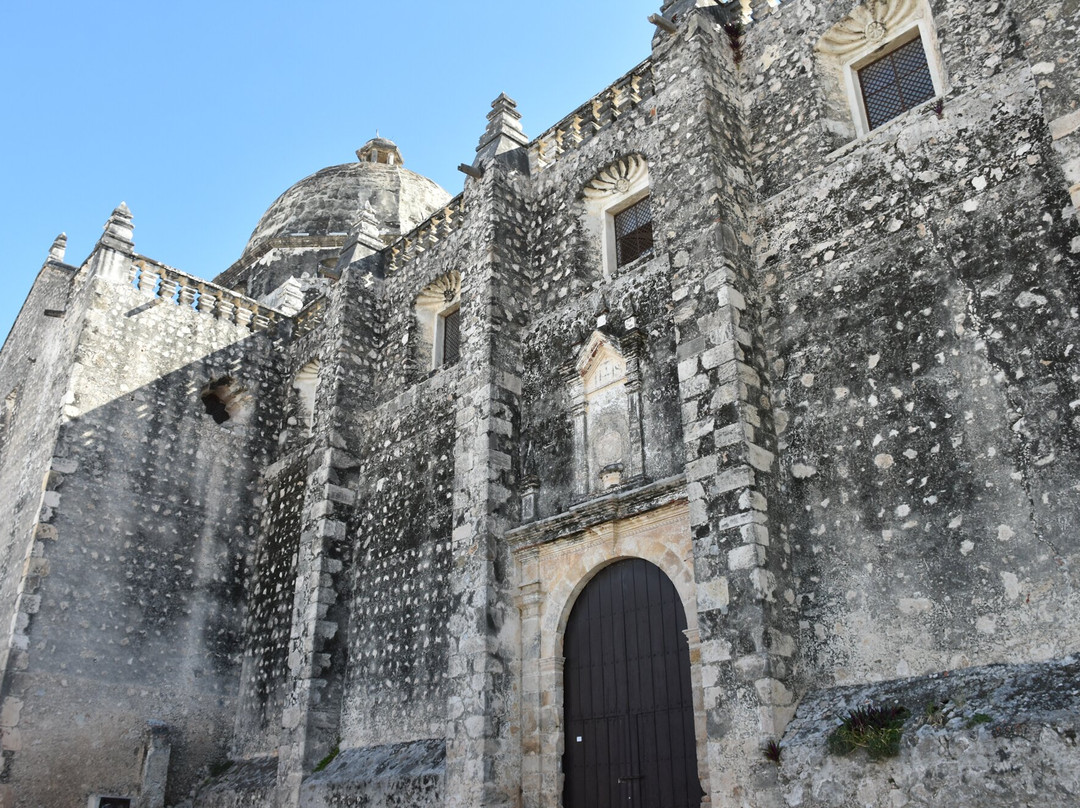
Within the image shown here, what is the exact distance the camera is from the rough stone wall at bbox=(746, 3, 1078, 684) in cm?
593

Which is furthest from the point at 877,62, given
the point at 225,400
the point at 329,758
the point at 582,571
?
the point at 225,400

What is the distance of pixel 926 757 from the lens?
17.8 feet

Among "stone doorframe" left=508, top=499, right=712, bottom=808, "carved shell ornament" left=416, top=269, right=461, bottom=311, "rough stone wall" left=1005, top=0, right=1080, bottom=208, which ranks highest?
"carved shell ornament" left=416, top=269, right=461, bottom=311

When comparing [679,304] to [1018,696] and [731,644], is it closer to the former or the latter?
[731,644]

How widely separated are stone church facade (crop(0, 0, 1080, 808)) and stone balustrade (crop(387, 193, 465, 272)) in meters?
0.08

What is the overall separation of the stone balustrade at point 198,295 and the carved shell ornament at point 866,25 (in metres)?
10.0

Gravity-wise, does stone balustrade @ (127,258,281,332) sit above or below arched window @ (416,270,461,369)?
above

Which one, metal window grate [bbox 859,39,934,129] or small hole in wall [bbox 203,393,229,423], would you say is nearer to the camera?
metal window grate [bbox 859,39,934,129]

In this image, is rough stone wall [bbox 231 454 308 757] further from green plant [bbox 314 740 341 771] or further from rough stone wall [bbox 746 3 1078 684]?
rough stone wall [bbox 746 3 1078 684]

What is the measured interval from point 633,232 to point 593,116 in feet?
5.64

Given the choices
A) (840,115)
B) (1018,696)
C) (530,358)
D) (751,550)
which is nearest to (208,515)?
(530,358)

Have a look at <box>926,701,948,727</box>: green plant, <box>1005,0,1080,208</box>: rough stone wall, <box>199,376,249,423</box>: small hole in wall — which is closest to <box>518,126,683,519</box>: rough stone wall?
<box>926,701,948,727</box>: green plant

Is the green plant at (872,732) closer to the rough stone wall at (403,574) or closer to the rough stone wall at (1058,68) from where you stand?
the rough stone wall at (1058,68)

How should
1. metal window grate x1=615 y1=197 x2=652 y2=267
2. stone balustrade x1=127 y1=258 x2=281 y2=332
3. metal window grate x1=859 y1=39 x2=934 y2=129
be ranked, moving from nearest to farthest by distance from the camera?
metal window grate x1=859 y1=39 x2=934 y2=129 → metal window grate x1=615 y1=197 x2=652 y2=267 → stone balustrade x1=127 y1=258 x2=281 y2=332
